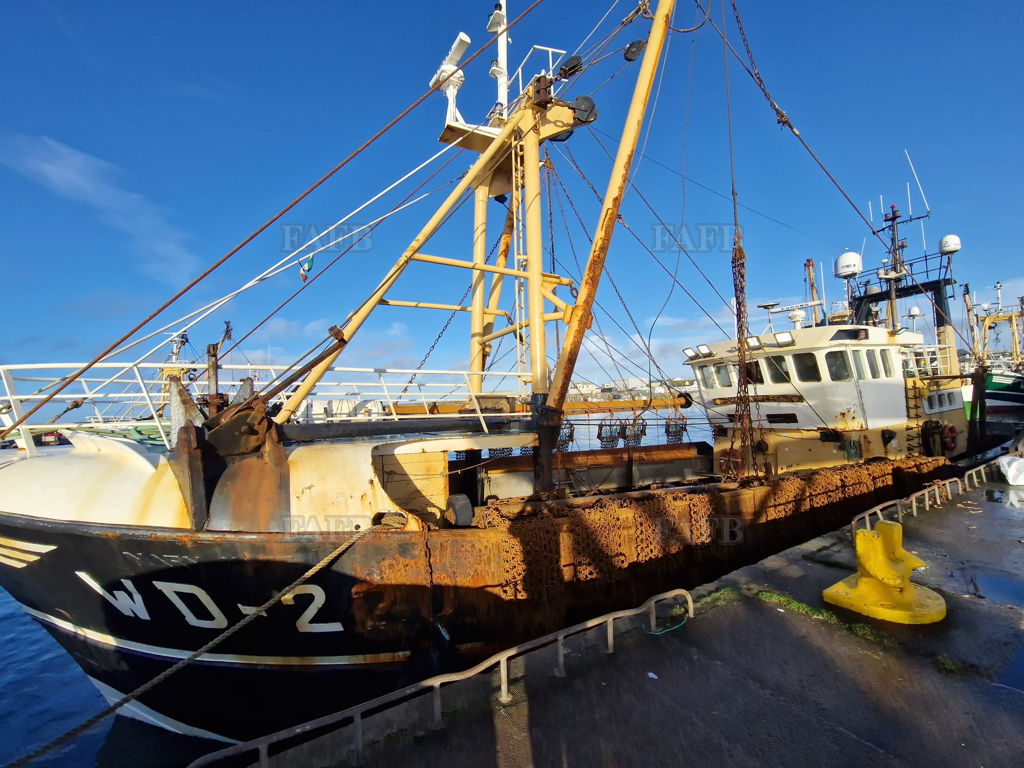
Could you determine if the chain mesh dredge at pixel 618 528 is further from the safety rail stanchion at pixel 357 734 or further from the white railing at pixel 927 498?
the safety rail stanchion at pixel 357 734

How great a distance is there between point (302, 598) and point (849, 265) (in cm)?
2451

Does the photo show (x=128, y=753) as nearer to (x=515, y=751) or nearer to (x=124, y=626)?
(x=124, y=626)

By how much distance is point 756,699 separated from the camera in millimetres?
3666

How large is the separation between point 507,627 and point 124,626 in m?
4.22

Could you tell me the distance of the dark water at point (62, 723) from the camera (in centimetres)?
666

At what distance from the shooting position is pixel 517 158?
399 inches

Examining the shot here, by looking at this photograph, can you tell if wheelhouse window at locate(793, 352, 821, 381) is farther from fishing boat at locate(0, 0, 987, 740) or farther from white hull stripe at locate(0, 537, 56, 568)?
white hull stripe at locate(0, 537, 56, 568)

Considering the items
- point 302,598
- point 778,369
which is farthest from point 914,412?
point 302,598

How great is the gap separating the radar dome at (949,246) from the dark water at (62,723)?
33.0 m

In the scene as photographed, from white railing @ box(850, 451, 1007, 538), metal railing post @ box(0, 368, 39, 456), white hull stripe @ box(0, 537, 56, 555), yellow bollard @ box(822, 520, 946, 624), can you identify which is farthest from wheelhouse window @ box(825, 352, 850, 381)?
metal railing post @ box(0, 368, 39, 456)

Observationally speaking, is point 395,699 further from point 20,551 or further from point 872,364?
point 872,364

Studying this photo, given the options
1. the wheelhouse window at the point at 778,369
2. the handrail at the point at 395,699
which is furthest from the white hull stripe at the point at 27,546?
the wheelhouse window at the point at 778,369

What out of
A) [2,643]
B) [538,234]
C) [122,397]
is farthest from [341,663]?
[2,643]

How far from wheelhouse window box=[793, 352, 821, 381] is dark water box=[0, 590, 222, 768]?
13288 mm
